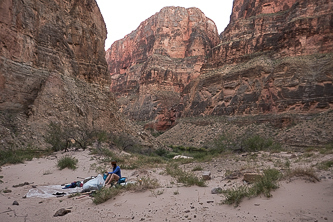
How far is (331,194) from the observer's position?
482 centimetres

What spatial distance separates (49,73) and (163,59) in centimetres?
6359

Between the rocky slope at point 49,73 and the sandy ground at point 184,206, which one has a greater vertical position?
the rocky slope at point 49,73

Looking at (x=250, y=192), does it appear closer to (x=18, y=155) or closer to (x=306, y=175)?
(x=306, y=175)

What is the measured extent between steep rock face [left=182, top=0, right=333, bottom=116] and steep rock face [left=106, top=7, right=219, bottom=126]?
2270cm

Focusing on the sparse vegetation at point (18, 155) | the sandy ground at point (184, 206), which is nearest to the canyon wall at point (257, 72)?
the sandy ground at point (184, 206)

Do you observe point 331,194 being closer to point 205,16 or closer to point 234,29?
point 234,29

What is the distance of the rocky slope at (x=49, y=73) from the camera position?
56.7 feet

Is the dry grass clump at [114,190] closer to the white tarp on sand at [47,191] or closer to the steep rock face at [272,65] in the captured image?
the white tarp on sand at [47,191]

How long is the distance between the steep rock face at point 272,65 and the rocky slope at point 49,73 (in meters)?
21.4

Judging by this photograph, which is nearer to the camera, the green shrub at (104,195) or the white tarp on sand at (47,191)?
the green shrub at (104,195)

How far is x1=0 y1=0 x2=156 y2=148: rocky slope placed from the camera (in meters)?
17.3

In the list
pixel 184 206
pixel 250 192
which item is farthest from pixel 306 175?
pixel 184 206

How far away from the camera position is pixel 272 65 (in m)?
38.3

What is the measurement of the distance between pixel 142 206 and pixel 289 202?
123 inches
